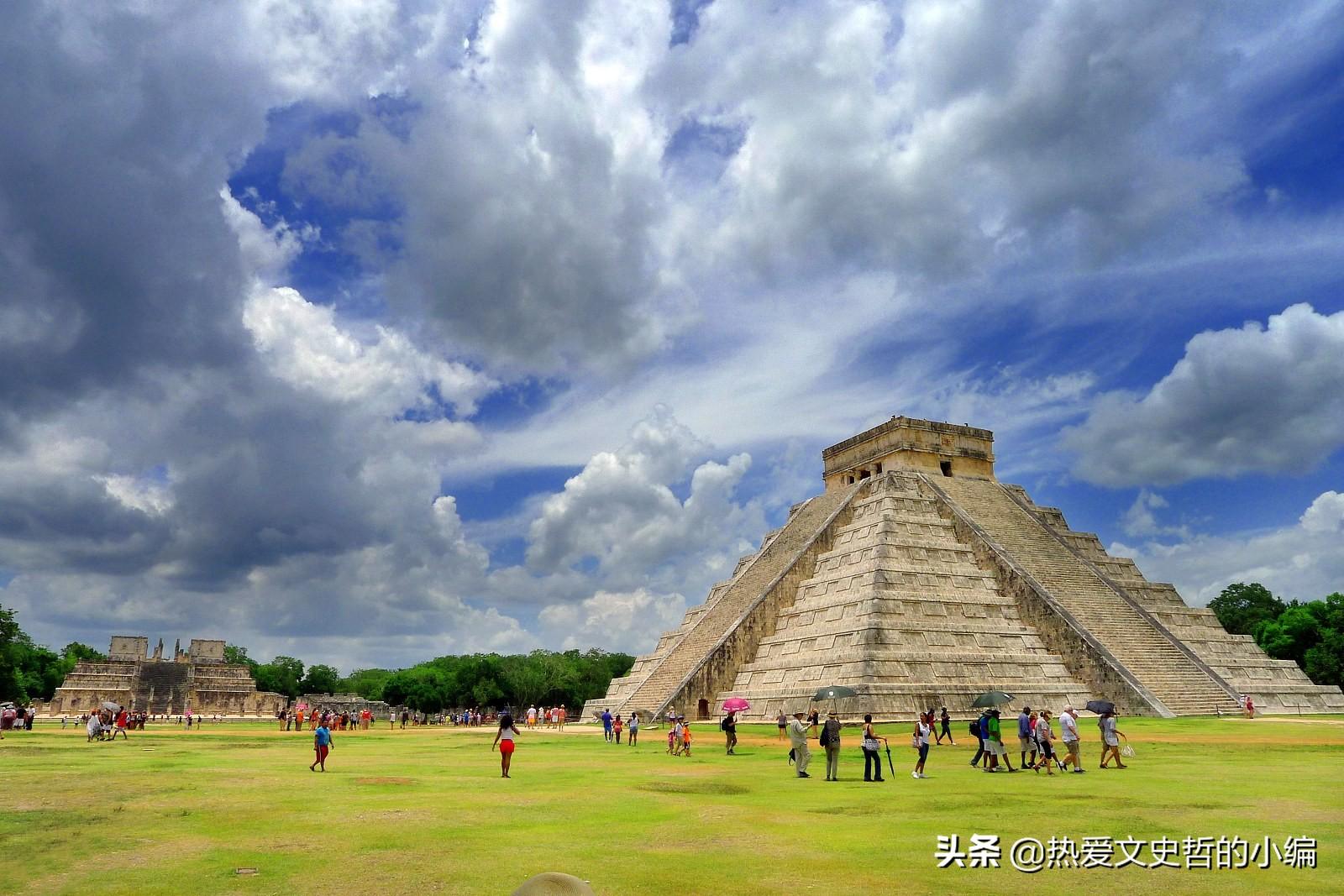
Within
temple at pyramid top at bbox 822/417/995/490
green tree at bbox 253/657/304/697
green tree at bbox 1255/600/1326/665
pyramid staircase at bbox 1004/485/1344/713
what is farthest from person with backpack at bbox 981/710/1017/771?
green tree at bbox 253/657/304/697

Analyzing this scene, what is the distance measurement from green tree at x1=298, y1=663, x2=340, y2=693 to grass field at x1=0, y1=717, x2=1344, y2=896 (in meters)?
123

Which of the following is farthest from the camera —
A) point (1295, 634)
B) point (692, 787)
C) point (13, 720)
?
point (1295, 634)

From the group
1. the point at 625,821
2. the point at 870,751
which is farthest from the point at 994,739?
the point at 625,821

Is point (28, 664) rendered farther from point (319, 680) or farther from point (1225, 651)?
point (1225, 651)

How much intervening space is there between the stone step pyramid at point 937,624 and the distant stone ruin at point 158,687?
4805 centimetres

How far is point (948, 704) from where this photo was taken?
3369 cm

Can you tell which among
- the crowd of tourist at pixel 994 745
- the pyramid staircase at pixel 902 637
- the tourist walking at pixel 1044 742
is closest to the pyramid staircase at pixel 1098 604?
the pyramid staircase at pixel 902 637

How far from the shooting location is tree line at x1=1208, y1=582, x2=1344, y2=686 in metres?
55.0

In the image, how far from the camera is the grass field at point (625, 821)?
8914 mm

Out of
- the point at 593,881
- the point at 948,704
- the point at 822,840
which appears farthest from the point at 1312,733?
the point at 593,881

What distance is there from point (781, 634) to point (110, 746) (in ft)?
85.7

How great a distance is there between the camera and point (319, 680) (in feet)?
453

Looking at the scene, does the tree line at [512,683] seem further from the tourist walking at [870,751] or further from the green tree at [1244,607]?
the tourist walking at [870,751]

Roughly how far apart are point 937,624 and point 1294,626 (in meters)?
43.8
